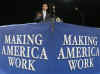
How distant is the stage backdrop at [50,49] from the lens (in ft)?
9.16

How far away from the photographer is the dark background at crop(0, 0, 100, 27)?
691cm

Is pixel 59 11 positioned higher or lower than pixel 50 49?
higher

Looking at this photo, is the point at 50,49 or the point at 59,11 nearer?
the point at 50,49

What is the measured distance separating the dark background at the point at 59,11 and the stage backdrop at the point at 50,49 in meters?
3.65

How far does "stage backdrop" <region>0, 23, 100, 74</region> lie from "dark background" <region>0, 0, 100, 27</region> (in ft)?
12.0

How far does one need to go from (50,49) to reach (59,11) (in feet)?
14.2

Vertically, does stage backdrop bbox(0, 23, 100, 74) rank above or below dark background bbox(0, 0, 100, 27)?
below

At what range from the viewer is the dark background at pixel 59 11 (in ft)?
22.7

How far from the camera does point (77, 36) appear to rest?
2.88m

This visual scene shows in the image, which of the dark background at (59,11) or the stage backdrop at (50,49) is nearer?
the stage backdrop at (50,49)

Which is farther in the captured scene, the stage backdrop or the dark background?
the dark background

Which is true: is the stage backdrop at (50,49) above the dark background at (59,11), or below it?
below

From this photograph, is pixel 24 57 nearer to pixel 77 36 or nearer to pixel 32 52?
pixel 32 52

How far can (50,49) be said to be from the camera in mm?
2781
